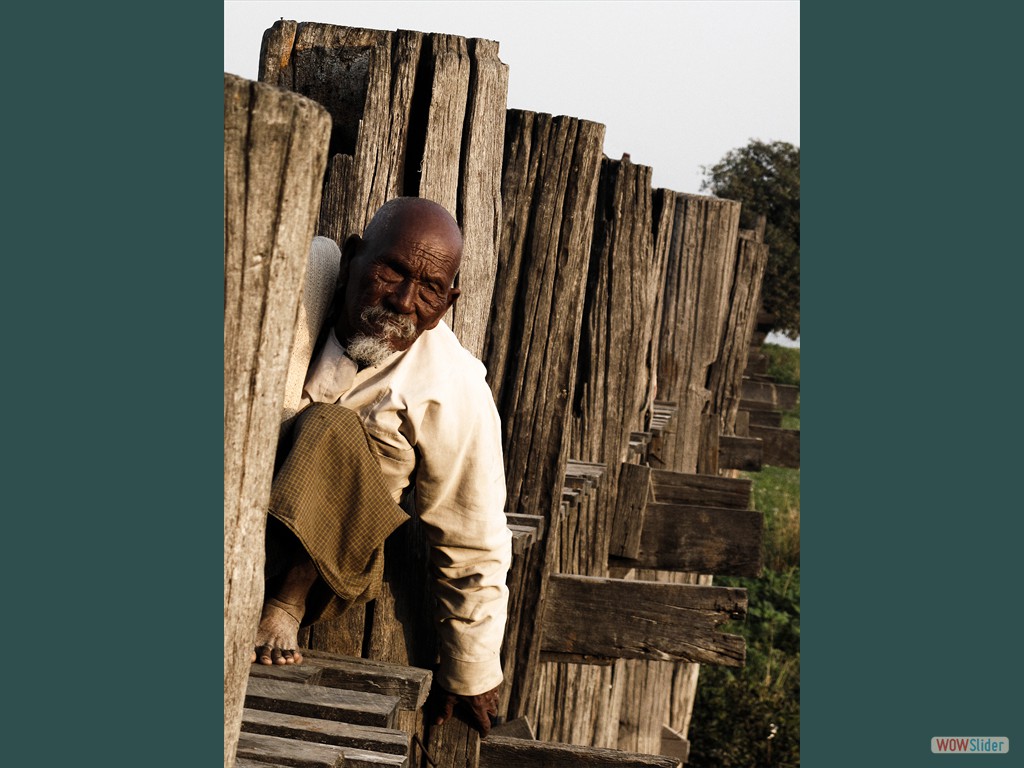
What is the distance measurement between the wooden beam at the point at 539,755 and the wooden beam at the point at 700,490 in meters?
2.27

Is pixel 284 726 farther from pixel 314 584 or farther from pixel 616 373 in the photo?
pixel 616 373

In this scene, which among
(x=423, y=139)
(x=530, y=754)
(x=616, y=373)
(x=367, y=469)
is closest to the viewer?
(x=367, y=469)

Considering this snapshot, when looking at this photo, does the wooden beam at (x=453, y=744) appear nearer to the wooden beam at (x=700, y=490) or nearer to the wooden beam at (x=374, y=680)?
the wooden beam at (x=374, y=680)

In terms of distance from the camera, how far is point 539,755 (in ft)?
12.6

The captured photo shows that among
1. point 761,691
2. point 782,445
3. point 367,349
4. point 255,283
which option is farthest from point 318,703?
point 761,691

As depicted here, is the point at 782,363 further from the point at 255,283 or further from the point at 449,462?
the point at 255,283

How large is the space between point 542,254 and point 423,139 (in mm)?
786

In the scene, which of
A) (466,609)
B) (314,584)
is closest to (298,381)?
(314,584)

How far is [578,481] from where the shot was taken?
16.1 feet

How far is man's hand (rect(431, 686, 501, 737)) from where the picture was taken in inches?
129

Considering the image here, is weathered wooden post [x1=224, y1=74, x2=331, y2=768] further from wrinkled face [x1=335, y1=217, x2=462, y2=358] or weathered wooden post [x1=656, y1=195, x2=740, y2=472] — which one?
weathered wooden post [x1=656, y1=195, x2=740, y2=472]

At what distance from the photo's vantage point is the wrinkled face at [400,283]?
277 cm

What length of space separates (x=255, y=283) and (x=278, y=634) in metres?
1.31

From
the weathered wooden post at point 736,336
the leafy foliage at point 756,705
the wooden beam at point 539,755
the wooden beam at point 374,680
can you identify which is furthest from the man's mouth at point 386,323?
the leafy foliage at point 756,705
